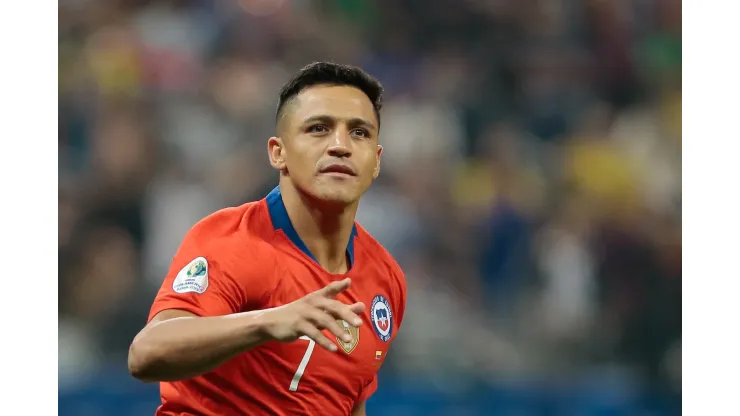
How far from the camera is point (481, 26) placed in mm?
7023

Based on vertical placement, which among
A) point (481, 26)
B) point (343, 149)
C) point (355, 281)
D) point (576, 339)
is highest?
point (481, 26)

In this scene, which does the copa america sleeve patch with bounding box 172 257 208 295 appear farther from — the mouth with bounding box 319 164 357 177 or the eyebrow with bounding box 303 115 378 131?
the eyebrow with bounding box 303 115 378 131

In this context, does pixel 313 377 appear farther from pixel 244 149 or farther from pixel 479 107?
pixel 479 107

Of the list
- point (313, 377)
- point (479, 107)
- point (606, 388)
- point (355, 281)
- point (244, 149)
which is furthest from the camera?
point (479, 107)

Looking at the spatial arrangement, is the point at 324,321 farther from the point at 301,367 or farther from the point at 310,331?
the point at 301,367

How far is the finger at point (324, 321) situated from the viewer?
2.39 meters

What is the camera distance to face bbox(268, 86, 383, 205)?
10.8 feet

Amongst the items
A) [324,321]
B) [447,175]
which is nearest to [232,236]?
[324,321]

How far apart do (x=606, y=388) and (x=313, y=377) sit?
3160mm

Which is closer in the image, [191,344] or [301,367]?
[191,344]

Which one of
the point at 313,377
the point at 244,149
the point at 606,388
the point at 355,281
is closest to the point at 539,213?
the point at 606,388

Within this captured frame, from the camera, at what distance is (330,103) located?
11.1 feet

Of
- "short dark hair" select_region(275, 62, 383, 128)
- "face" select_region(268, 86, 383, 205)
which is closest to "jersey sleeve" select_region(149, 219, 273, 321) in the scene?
"face" select_region(268, 86, 383, 205)

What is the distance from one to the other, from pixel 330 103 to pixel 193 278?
0.90 metres
